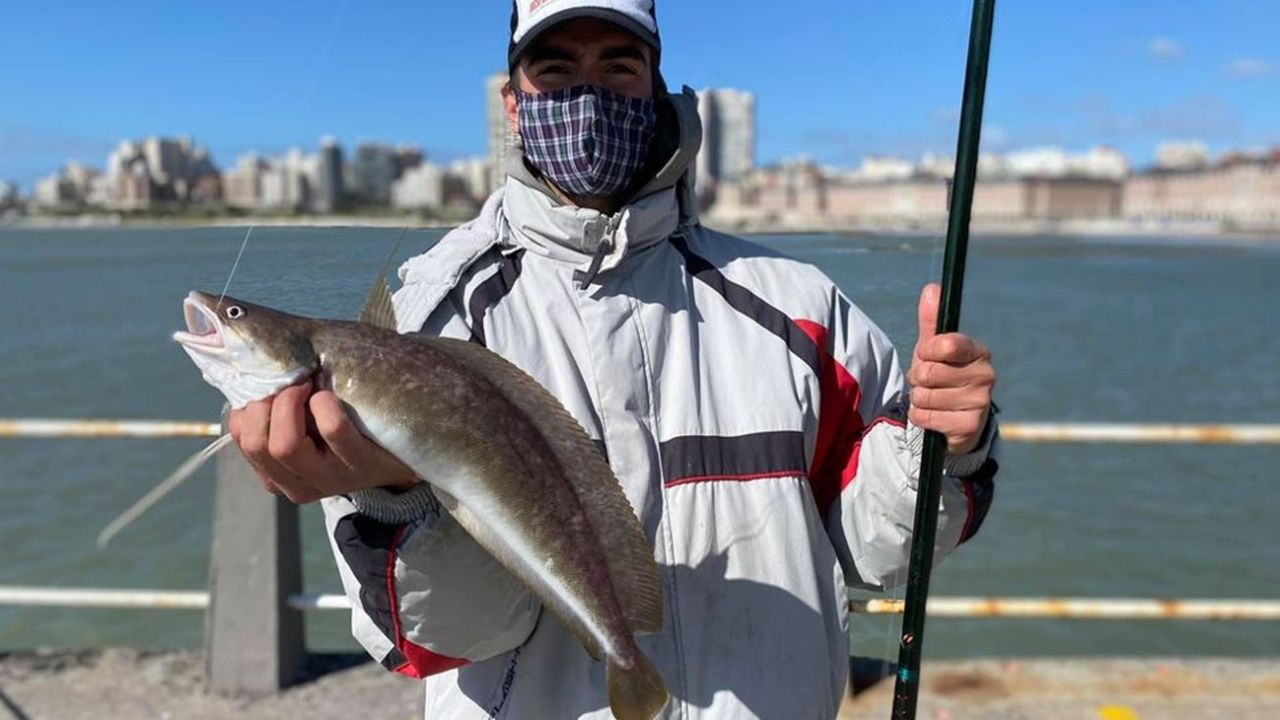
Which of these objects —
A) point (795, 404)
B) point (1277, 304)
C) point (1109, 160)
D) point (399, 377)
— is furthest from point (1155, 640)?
point (1109, 160)

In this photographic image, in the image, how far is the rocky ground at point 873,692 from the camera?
13.6ft

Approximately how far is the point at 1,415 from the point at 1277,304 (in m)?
43.7

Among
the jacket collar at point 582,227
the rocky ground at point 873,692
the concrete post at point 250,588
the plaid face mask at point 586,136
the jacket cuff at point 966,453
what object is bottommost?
the rocky ground at point 873,692

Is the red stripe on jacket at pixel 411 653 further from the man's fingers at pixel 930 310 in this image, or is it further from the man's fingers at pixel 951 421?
the man's fingers at pixel 930 310

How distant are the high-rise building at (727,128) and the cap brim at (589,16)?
30 cm

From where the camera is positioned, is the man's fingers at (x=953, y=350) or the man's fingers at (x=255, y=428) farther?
the man's fingers at (x=953, y=350)

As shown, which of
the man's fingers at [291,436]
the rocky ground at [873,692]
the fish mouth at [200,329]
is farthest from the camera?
the rocky ground at [873,692]

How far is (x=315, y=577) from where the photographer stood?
8852 mm

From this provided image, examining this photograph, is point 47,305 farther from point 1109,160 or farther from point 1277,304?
point 1109,160

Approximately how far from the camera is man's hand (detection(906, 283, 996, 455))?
1.86 metres

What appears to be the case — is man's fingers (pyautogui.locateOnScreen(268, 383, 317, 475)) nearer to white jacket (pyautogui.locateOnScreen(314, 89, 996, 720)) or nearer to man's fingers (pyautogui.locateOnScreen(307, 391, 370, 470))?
man's fingers (pyautogui.locateOnScreen(307, 391, 370, 470))

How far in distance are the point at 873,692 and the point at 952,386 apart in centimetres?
264

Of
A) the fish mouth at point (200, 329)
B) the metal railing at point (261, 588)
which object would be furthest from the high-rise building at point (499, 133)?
the metal railing at point (261, 588)

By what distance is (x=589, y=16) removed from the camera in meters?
2.07
